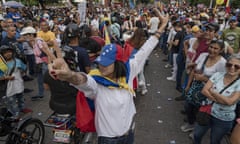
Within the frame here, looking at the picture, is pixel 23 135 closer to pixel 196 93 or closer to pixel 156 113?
pixel 196 93

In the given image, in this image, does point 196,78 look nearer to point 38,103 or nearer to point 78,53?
point 78,53

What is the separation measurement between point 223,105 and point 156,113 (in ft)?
7.14

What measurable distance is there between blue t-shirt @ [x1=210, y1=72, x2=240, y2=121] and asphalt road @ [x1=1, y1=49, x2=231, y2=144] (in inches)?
48.9

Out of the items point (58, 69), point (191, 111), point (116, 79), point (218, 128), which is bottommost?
point (191, 111)

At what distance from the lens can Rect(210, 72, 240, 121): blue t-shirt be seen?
2.63 meters

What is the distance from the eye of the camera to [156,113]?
4.77m

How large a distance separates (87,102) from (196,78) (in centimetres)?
198

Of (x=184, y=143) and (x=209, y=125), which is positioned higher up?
(x=209, y=125)

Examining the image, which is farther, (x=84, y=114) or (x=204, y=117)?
(x=204, y=117)

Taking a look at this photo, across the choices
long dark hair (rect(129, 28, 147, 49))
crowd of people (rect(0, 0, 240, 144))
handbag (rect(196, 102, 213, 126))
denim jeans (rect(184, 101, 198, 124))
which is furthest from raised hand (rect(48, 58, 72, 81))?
long dark hair (rect(129, 28, 147, 49))

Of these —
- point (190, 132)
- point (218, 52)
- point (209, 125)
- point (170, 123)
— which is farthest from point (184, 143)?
point (218, 52)

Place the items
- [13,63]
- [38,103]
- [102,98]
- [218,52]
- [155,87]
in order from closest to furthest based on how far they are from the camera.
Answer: [102,98] < [218,52] < [13,63] < [38,103] < [155,87]

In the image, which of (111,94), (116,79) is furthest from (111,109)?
(116,79)

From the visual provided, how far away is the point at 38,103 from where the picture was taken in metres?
5.14
